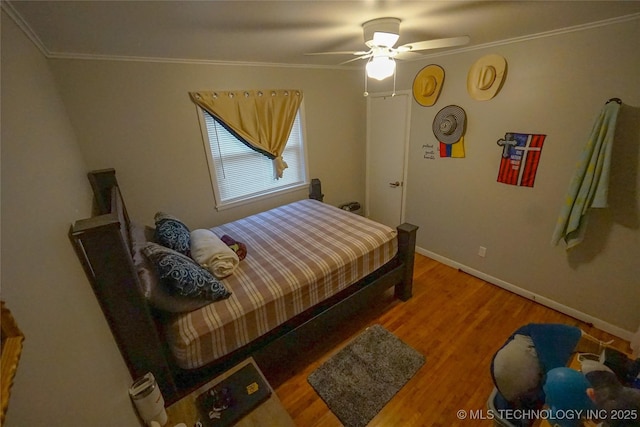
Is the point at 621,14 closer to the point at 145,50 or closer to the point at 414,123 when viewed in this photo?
the point at 414,123

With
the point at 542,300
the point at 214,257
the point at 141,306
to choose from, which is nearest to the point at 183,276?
the point at 141,306

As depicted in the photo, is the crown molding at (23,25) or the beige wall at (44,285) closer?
the beige wall at (44,285)

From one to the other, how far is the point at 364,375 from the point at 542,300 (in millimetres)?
1884

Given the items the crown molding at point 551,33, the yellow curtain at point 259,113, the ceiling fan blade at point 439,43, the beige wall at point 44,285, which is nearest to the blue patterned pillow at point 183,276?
the beige wall at point 44,285

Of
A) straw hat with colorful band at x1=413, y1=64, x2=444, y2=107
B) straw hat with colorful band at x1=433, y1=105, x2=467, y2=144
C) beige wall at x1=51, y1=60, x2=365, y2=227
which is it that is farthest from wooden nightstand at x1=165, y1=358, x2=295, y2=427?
straw hat with colorful band at x1=413, y1=64, x2=444, y2=107

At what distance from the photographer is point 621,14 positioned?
64.8 inches

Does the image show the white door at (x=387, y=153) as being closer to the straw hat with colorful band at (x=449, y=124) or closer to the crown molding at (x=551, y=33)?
the straw hat with colorful band at (x=449, y=124)

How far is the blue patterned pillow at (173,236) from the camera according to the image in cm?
192

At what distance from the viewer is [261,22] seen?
1497 mm

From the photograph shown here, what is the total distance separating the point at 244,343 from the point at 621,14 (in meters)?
3.14

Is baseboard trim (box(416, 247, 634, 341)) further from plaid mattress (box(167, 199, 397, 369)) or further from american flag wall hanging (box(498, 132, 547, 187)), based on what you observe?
plaid mattress (box(167, 199, 397, 369))

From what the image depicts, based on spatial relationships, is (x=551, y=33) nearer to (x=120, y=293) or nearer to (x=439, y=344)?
(x=439, y=344)

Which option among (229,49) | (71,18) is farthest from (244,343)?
(229,49)

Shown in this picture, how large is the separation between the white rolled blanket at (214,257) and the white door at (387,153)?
7.78 ft
